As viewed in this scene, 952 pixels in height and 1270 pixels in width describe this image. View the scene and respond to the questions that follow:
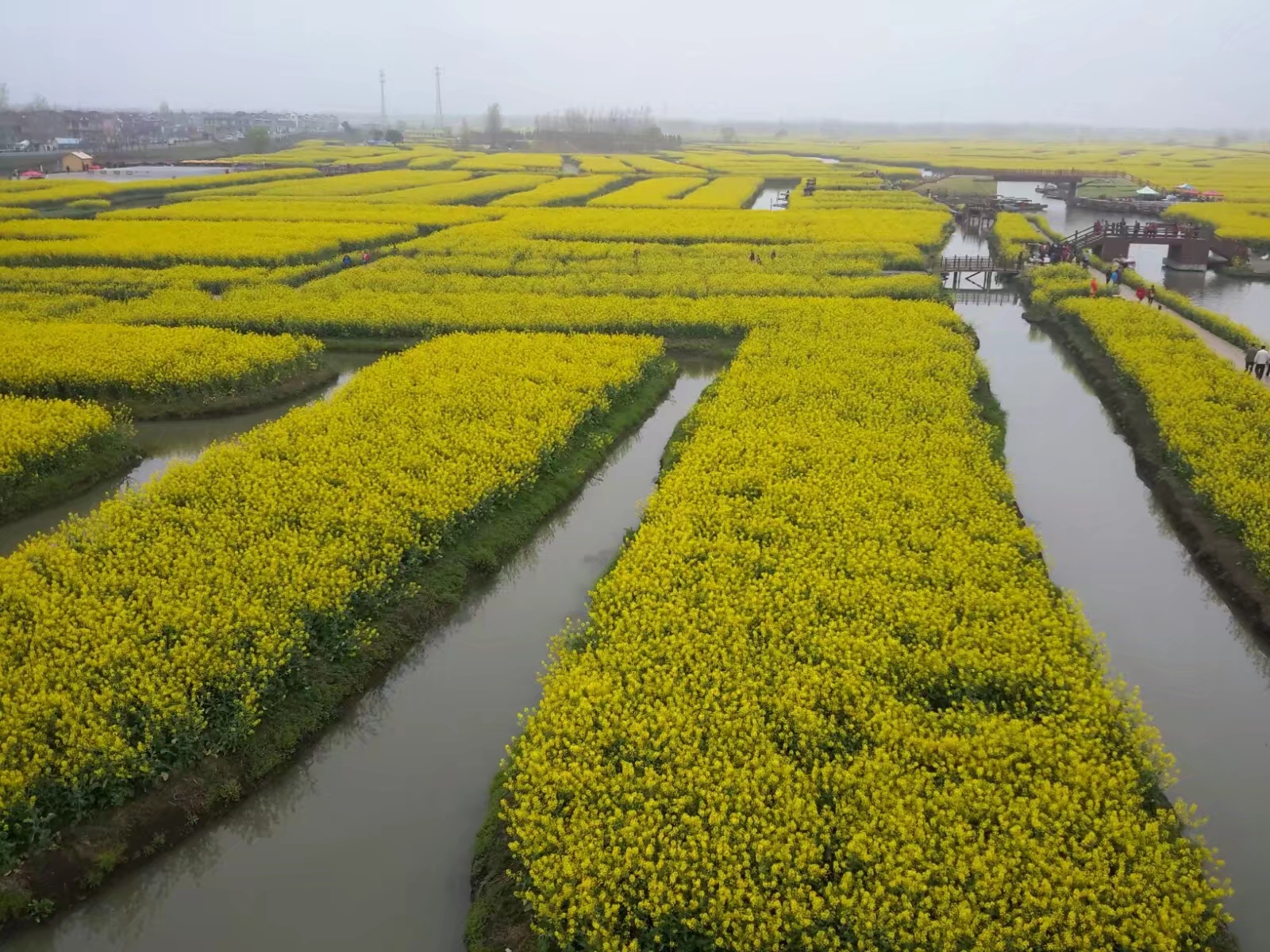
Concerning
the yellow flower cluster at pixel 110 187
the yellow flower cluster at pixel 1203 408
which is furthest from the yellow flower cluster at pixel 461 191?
the yellow flower cluster at pixel 1203 408

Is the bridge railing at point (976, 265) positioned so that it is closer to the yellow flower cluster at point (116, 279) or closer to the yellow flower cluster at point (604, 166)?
the yellow flower cluster at point (116, 279)

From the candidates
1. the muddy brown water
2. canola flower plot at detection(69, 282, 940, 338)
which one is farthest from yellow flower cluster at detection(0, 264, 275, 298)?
the muddy brown water

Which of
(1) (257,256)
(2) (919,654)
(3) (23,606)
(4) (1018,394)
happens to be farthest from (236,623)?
(1) (257,256)

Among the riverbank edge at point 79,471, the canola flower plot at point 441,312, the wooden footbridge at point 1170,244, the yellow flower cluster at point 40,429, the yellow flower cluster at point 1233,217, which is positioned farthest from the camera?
the yellow flower cluster at point 1233,217

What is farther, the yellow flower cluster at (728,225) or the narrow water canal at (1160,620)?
the yellow flower cluster at (728,225)

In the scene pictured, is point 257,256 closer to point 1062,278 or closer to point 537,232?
point 537,232

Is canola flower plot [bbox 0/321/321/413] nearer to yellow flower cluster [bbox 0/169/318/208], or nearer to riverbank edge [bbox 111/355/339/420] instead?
riverbank edge [bbox 111/355/339/420]

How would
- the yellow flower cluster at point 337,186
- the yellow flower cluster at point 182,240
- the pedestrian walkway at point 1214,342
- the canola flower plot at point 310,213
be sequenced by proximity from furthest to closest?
the yellow flower cluster at point 337,186 → the canola flower plot at point 310,213 → the yellow flower cluster at point 182,240 → the pedestrian walkway at point 1214,342
